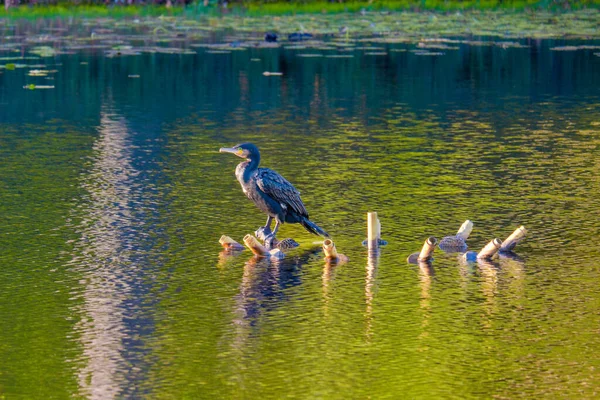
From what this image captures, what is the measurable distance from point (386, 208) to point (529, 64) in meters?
12.5

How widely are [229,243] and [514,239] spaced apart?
1987 millimetres

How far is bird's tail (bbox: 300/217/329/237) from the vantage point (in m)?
9.05

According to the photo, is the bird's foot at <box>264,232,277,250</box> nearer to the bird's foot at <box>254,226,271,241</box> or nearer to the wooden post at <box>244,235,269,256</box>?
A: the bird's foot at <box>254,226,271,241</box>

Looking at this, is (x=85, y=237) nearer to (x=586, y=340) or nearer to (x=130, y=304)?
(x=130, y=304)

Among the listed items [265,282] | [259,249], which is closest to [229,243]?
[259,249]

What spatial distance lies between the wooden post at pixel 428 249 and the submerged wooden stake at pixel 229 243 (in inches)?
51.5

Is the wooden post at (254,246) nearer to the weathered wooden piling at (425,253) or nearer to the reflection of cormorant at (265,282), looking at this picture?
the reflection of cormorant at (265,282)

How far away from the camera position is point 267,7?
114 ft

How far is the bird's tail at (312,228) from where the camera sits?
29.7 ft

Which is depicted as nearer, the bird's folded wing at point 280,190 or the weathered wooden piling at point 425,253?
the weathered wooden piling at point 425,253

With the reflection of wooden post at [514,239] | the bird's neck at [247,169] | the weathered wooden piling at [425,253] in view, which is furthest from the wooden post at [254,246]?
the reflection of wooden post at [514,239]

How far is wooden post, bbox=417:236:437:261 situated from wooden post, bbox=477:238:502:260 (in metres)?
0.37

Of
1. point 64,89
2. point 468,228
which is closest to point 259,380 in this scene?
point 468,228

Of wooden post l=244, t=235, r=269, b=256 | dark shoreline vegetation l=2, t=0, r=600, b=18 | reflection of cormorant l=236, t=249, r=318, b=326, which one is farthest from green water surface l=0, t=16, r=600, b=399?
dark shoreline vegetation l=2, t=0, r=600, b=18
